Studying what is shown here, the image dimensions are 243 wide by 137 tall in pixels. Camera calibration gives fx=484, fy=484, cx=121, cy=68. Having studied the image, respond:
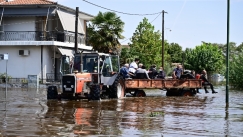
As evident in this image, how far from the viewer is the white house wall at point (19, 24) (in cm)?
4544

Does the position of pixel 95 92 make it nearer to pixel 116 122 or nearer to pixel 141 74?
pixel 141 74

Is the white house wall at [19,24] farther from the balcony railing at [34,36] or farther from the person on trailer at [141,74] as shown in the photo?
the person on trailer at [141,74]

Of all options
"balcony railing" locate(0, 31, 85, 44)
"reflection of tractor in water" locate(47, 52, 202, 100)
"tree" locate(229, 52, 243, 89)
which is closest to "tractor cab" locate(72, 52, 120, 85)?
"reflection of tractor in water" locate(47, 52, 202, 100)

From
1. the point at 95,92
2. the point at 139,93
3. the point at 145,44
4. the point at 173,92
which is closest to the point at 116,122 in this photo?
the point at 95,92

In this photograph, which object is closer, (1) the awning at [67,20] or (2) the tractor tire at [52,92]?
(2) the tractor tire at [52,92]

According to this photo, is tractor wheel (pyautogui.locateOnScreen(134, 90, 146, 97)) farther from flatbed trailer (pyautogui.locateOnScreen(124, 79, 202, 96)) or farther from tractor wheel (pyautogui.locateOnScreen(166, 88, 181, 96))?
tractor wheel (pyautogui.locateOnScreen(166, 88, 181, 96))

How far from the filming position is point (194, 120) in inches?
620

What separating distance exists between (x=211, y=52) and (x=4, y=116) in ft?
195

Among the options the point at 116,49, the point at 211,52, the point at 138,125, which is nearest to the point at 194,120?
the point at 138,125

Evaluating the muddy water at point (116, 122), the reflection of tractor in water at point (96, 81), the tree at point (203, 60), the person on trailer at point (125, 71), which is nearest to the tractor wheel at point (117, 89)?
the reflection of tractor in water at point (96, 81)

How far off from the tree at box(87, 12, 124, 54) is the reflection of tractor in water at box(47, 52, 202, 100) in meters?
18.9

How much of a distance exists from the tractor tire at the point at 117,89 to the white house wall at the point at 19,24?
69.9 ft

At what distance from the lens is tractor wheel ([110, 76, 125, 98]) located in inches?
1001

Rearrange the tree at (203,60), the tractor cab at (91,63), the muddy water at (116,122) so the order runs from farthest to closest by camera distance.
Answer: the tree at (203,60) < the tractor cab at (91,63) < the muddy water at (116,122)
